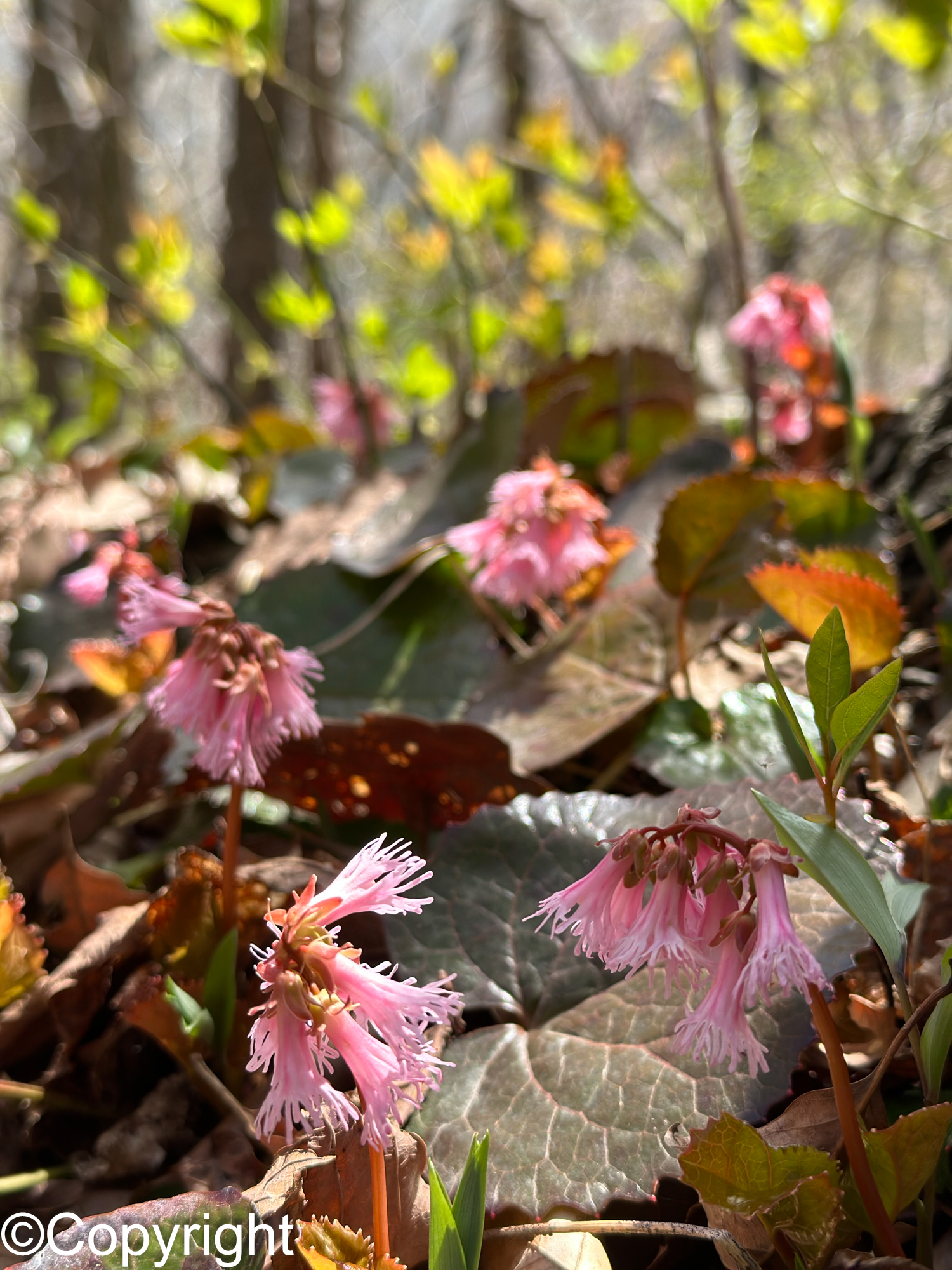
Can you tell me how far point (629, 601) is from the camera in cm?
111

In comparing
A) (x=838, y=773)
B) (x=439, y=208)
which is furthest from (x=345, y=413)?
(x=838, y=773)

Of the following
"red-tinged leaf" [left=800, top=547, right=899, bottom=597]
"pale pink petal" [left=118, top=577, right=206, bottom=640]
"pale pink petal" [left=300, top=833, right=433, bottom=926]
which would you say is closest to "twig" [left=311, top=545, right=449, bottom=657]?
"pale pink petal" [left=118, top=577, right=206, bottom=640]

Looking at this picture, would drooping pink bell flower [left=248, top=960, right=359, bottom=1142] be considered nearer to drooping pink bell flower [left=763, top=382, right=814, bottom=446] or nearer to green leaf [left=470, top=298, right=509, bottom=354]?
drooping pink bell flower [left=763, top=382, right=814, bottom=446]

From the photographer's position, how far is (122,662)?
1.29m

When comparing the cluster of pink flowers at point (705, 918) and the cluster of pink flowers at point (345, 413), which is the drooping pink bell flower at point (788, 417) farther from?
the cluster of pink flowers at point (705, 918)

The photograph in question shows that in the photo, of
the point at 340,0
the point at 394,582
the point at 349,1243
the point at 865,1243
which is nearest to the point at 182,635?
the point at 394,582

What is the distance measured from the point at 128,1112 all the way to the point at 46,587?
3.36ft

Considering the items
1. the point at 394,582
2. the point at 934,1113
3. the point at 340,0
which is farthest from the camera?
the point at 340,0

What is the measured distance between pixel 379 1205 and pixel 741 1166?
209 millimetres

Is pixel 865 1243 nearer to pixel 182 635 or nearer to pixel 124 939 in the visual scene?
pixel 124 939

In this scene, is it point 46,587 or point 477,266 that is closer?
point 46,587

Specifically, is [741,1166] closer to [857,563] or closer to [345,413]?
[857,563]

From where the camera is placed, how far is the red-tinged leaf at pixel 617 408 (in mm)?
1555

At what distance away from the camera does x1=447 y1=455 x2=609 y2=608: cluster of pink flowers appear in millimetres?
1058
